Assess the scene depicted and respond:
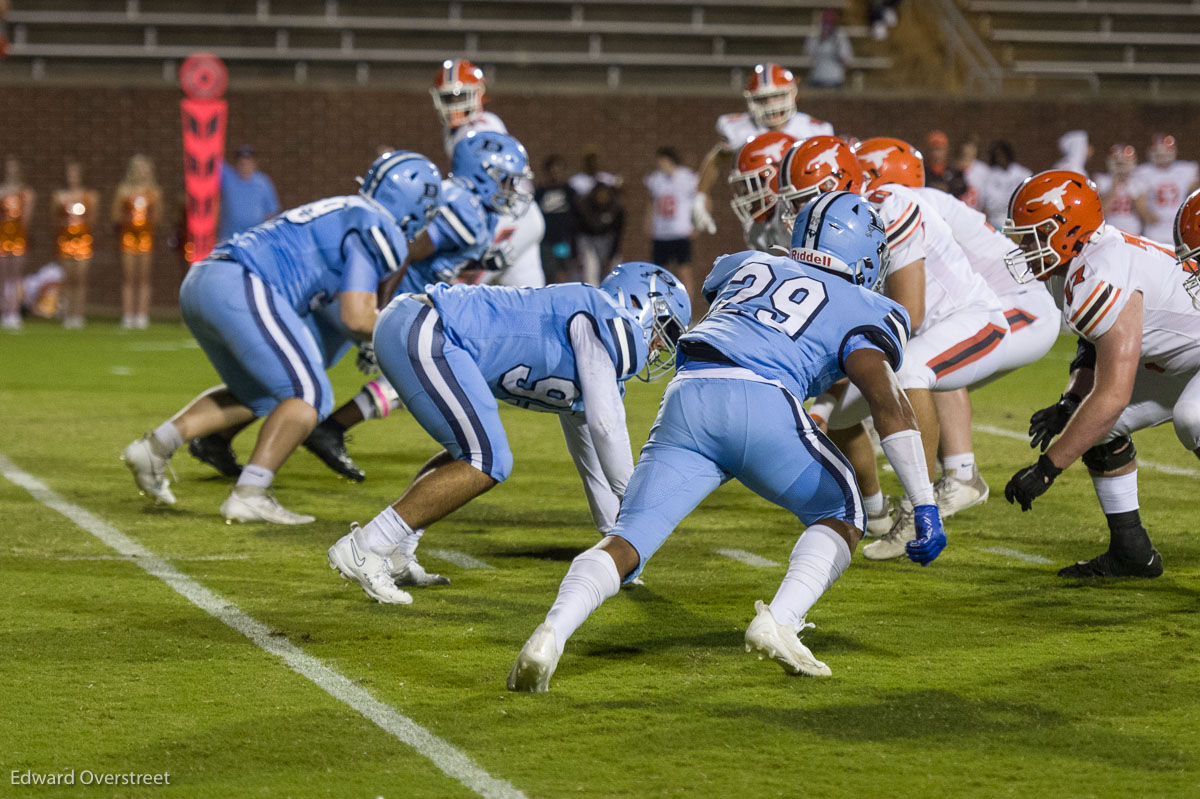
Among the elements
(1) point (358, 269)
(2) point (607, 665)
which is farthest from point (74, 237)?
(2) point (607, 665)

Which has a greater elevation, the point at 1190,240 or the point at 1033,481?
the point at 1190,240

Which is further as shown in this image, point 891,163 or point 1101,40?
point 1101,40

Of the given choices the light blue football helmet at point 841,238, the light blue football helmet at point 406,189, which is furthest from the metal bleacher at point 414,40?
the light blue football helmet at point 841,238

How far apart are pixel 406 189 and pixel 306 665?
8.42 ft

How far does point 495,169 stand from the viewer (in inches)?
259

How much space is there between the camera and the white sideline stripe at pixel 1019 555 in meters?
5.43

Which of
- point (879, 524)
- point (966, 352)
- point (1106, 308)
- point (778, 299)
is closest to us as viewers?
point (778, 299)

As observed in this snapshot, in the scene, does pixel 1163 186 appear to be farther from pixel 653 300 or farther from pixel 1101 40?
pixel 653 300

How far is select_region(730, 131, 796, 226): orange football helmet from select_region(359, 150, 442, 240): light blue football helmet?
1238 millimetres

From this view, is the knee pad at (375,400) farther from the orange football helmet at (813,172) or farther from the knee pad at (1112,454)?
the knee pad at (1112,454)

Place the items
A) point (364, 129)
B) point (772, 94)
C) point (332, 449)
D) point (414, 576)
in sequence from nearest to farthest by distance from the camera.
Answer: point (414, 576)
point (332, 449)
point (772, 94)
point (364, 129)

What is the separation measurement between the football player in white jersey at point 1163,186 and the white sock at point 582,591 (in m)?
13.2

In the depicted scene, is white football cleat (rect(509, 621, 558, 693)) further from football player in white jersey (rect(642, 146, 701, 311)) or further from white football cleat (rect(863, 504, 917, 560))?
football player in white jersey (rect(642, 146, 701, 311))

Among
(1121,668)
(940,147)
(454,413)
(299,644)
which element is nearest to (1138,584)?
(1121,668)
